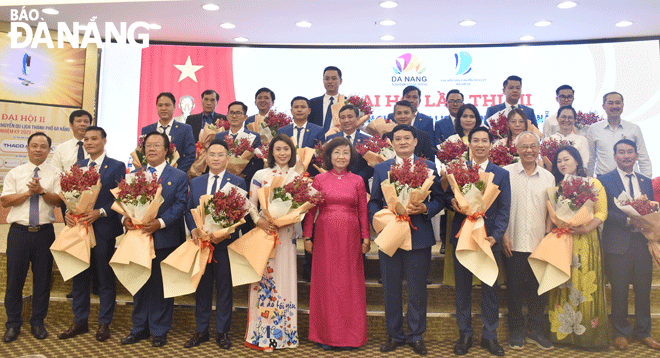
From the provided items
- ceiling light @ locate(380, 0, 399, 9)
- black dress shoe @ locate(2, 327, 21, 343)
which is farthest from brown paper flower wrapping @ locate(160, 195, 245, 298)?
ceiling light @ locate(380, 0, 399, 9)

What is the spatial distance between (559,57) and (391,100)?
260cm

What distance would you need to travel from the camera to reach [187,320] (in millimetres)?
4090

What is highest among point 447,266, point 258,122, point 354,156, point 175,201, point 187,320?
point 258,122

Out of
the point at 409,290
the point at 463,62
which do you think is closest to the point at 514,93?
the point at 463,62

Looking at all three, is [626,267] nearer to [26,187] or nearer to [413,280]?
[413,280]

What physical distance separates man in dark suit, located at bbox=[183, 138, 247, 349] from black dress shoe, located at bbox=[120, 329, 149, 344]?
14.5 inches

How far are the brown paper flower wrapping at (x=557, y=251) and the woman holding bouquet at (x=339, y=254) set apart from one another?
1.23 metres

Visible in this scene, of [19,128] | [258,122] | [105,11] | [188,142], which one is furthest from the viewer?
[19,128]

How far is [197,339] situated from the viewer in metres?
3.64

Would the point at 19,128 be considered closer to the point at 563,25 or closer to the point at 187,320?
the point at 187,320

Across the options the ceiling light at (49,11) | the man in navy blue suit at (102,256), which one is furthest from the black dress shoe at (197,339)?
the ceiling light at (49,11)

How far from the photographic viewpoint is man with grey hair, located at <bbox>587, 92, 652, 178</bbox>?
17.2 feet

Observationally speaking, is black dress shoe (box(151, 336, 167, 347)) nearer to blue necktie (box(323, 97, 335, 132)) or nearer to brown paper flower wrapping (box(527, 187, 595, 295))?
blue necktie (box(323, 97, 335, 132))

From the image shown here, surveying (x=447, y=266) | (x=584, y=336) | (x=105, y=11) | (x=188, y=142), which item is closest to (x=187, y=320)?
(x=188, y=142)
